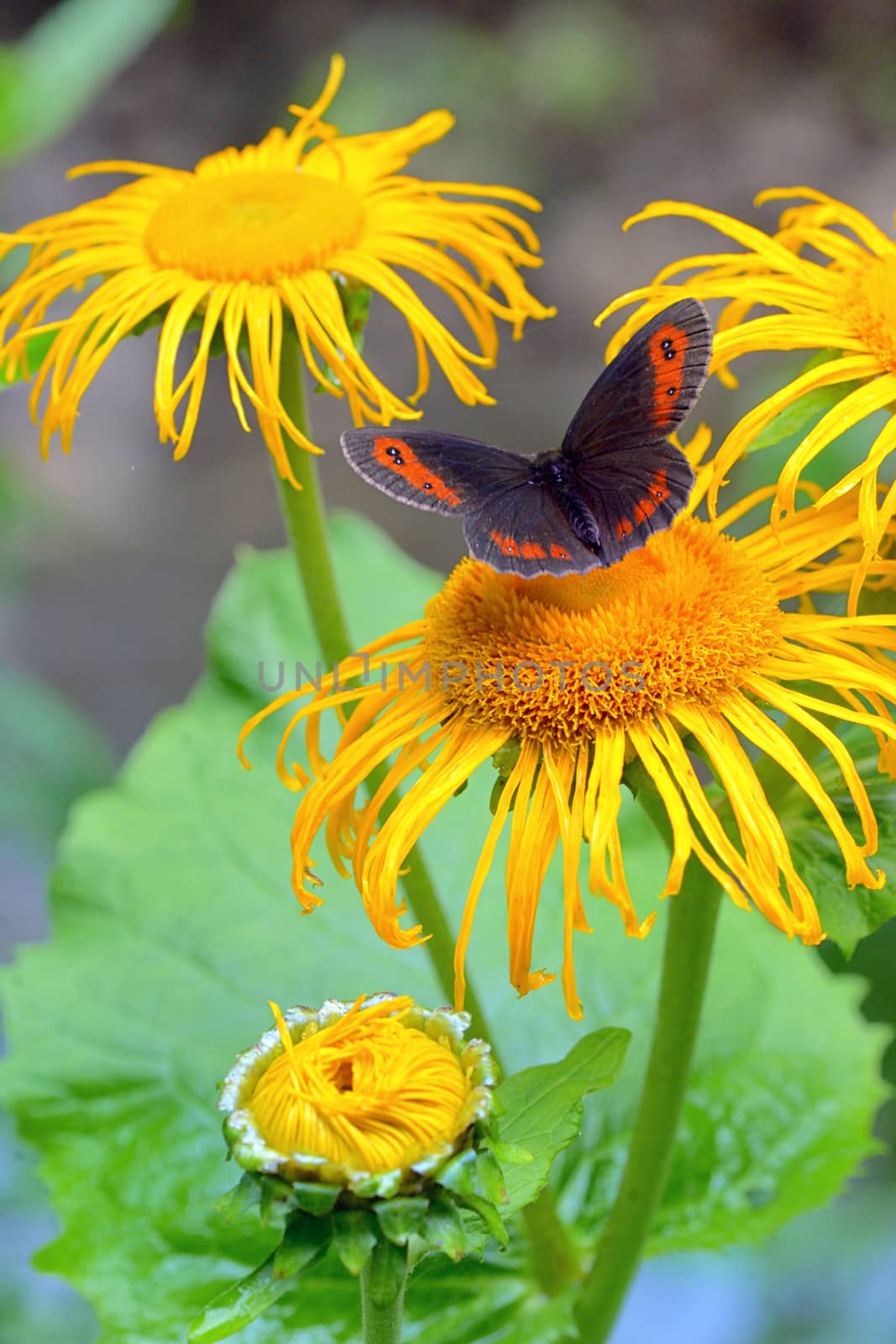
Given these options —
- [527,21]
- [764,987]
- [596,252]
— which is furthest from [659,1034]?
[527,21]

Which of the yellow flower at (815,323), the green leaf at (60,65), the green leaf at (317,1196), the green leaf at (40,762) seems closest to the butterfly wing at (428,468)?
the yellow flower at (815,323)

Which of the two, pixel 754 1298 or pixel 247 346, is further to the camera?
pixel 754 1298

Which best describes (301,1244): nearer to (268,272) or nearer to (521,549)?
(521,549)

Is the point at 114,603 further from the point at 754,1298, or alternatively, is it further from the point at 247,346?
the point at 247,346

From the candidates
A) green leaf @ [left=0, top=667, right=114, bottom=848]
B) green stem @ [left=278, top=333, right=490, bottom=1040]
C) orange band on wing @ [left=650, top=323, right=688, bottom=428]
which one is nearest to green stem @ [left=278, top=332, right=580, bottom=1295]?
green stem @ [left=278, top=333, right=490, bottom=1040]

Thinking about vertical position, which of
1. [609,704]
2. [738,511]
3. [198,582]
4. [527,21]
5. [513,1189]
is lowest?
[513,1189]

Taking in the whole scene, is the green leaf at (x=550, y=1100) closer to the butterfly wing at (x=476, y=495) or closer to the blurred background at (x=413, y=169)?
the butterfly wing at (x=476, y=495)
